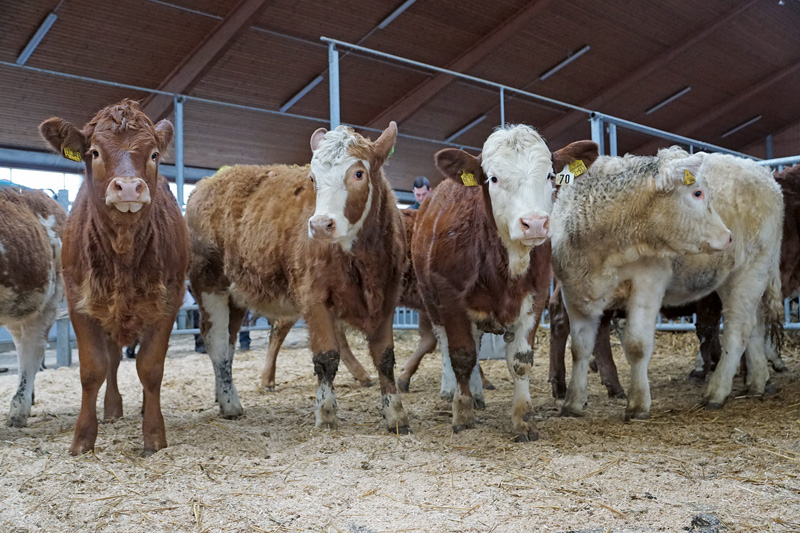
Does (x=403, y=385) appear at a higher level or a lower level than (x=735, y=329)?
lower

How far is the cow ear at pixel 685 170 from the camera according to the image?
4625 millimetres

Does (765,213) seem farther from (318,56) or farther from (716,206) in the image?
(318,56)

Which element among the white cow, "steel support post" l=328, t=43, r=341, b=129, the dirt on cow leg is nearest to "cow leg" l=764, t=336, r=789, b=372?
the white cow

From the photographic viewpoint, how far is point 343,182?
165 inches

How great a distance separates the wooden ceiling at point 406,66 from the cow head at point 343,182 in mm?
8641

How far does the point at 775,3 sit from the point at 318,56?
11112 mm

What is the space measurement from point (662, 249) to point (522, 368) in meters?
1.39

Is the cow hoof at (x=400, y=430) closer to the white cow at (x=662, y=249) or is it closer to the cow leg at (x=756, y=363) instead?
the white cow at (x=662, y=249)

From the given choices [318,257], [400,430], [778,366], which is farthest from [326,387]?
[778,366]

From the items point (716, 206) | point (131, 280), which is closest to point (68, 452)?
point (131, 280)

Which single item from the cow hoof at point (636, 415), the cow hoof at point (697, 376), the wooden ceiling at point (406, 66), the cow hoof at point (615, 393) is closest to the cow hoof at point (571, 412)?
the cow hoof at point (636, 415)

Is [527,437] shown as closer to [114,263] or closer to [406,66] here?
[114,263]

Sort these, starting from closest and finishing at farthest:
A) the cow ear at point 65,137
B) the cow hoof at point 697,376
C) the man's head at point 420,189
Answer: the cow ear at point 65,137
the cow hoof at point 697,376
the man's head at point 420,189

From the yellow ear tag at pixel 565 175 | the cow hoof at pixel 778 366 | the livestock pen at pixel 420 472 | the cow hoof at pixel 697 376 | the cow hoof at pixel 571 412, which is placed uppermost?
the yellow ear tag at pixel 565 175
